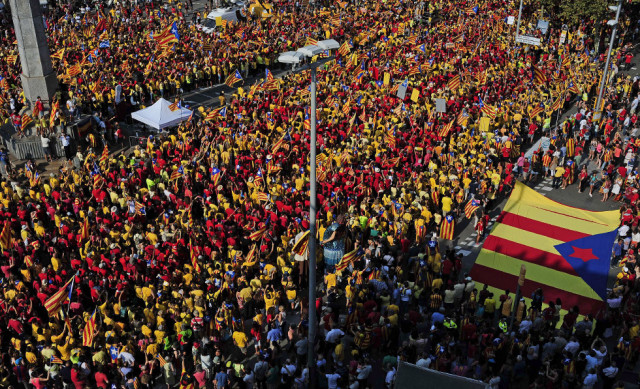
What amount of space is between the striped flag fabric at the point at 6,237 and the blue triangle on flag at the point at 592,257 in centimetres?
1611

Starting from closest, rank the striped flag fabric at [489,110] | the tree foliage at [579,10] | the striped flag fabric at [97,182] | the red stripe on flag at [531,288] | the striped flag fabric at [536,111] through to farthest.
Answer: the red stripe on flag at [531,288] < the striped flag fabric at [97,182] < the striped flag fabric at [489,110] < the striped flag fabric at [536,111] < the tree foliage at [579,10]

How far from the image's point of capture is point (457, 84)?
→ 29.5 meters

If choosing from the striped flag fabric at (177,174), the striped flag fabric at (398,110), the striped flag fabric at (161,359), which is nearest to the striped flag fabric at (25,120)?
the striped flag fabric at (177,174)

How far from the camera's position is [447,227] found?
2014cm

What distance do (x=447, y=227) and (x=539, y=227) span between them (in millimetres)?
3060

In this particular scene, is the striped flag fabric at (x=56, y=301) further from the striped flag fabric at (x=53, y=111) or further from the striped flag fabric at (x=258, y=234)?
the striped flag fabric at (x=53, y=111)

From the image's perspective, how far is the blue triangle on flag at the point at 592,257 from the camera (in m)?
18.0

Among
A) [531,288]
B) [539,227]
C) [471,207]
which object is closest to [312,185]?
[531,288]

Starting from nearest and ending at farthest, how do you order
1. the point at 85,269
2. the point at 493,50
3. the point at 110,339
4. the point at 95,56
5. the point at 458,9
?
the point at 110,339
the point at 85,269
the point at 95,56
the point at 493,50
the point at 458,9

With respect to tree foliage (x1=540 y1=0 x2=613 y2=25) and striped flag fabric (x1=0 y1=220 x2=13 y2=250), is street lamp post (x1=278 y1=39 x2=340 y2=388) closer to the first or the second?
striped flag fabric (x1=0 y1=220 x2=13 y2=250)

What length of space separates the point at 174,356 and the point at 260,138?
12.0 meters

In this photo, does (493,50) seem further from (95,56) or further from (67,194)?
(67,194)

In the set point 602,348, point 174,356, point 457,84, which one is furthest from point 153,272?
point 457,84

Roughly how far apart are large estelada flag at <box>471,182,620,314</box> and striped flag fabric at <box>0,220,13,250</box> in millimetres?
13386
